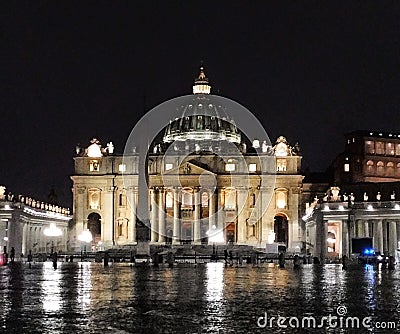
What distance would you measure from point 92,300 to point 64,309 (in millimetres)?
3250

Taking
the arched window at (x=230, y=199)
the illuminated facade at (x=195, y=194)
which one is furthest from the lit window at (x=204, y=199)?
the arched window at (x=230, y=199)

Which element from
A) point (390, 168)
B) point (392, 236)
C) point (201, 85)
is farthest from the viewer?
point (201, 85)

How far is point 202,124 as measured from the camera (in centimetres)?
16212

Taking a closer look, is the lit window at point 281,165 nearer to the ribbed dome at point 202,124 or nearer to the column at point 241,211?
the column at point 241,211

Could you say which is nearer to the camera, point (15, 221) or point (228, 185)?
point (15, 221)

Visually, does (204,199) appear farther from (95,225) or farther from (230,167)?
(95,225)

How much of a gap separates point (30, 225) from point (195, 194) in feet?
98.4

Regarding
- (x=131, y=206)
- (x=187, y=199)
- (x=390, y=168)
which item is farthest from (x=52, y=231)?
(x=390, y=168)

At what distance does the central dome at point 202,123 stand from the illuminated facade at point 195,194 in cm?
1659

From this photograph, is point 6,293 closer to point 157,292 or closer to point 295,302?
point 157,292

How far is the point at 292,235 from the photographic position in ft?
445

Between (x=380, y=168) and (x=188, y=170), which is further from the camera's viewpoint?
(x=380, y=168)

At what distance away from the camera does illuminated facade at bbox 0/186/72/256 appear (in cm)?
10838

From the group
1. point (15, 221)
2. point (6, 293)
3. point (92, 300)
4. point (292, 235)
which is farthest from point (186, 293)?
point (292, 235)
